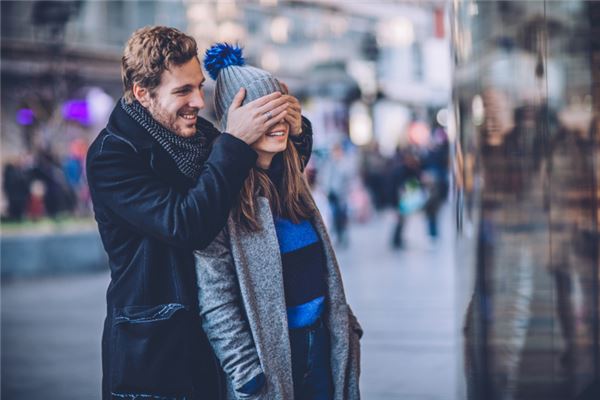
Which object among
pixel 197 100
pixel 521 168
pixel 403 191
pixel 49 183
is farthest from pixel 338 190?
pixel 197 100

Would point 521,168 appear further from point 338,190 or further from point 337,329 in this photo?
point 338,190

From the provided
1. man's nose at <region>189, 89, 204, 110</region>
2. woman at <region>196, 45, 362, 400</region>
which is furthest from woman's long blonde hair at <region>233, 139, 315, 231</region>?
man's nose at <region>189, 89, 204, 110</region>

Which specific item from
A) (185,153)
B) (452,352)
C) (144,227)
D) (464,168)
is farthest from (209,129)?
(452,352)

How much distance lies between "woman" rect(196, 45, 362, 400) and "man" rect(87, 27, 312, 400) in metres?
0.07

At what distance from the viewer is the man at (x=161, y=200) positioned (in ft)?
8.63

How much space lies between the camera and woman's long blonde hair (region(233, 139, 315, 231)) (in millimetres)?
2783

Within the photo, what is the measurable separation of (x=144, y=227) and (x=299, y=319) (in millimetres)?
534

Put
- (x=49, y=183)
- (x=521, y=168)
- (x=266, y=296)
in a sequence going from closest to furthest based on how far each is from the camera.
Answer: (x=266, y=296), (x=521, y=168), (x=49, y=183)

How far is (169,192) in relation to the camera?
2.66m

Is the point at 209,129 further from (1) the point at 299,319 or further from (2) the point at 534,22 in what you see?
(2) the point at 534,22

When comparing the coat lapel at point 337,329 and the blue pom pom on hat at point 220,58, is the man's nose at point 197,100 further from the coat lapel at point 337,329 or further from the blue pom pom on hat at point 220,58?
the coat lapel at point 337,329

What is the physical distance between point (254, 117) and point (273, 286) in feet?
1.53

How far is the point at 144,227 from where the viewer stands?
2.65 metres

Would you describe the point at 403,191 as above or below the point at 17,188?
below
